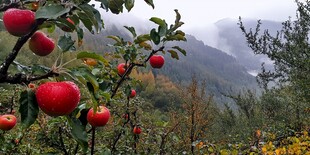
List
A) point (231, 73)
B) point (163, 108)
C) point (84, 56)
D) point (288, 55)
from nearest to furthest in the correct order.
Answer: point (84, 56) → point (288, 55) → point (163, 108) → point (231, 73)

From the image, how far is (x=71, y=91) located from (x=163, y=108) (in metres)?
48.4

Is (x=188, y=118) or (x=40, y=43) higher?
(x=40, y=43)

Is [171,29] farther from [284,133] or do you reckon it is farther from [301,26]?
[301,26]

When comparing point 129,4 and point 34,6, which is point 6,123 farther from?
point 129,4

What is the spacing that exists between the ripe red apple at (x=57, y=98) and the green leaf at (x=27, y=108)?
35mm

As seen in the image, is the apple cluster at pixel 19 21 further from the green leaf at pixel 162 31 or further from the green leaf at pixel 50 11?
the green leaf at pixel 162 31

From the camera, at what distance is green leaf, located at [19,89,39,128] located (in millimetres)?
1081

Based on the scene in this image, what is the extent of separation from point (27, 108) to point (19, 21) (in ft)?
0.90

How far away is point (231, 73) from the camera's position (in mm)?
192250

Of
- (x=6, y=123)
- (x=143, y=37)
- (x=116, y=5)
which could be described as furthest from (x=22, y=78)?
(x=143, y=37)

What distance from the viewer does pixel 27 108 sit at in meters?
1.09

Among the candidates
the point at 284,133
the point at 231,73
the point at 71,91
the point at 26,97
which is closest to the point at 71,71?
the point at 71,91

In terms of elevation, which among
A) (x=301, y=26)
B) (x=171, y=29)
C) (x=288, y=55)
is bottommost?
(x=171, y=29)

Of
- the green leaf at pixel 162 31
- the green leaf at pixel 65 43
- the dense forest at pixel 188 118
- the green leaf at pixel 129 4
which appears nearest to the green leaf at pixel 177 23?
the green leaf at pixel 162 31
